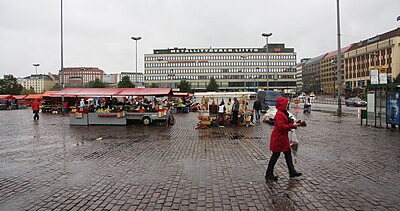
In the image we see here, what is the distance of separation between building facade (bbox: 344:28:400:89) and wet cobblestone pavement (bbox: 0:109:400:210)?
215 feet

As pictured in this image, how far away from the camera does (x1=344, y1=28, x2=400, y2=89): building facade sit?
255 ft

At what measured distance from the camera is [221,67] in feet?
371

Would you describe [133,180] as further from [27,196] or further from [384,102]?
[384,102]

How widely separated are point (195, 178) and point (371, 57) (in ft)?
322

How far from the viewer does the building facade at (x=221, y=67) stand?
112 metres

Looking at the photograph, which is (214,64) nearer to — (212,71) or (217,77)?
(212,71)

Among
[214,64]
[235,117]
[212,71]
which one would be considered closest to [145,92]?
[235,117]

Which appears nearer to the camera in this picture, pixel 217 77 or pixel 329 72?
pixel 217 77

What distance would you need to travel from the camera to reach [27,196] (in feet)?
18.4

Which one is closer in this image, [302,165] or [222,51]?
[302,165]

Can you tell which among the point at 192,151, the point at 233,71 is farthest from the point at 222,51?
the point at 192,151

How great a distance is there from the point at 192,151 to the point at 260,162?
2630 mm

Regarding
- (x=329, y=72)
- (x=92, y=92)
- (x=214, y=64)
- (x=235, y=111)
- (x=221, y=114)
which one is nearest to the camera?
(x=235, y=111)

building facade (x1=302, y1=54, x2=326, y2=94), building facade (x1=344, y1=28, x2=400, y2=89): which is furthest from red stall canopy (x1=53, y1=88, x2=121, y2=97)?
building facade (x1=302, y1=54, x2=326, y2=94)
